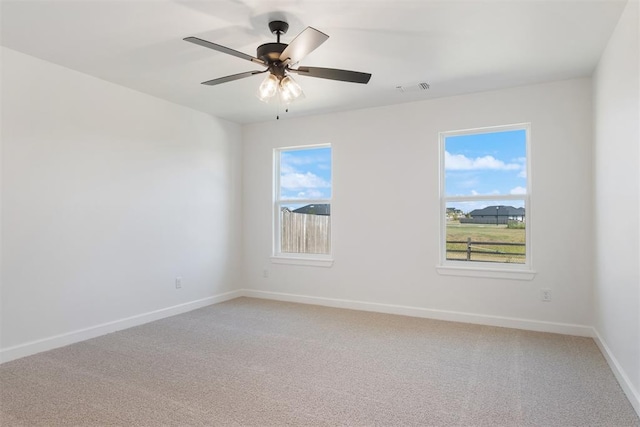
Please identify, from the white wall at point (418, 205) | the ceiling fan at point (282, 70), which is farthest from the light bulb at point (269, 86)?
the white wall at point (418, 205)

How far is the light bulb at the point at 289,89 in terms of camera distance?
265cm

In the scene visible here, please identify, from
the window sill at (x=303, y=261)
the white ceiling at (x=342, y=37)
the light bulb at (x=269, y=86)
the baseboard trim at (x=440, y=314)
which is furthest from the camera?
the window sill at (x=303, y=261)

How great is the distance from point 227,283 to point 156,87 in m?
2.69

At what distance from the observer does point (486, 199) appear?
4055 millimetres

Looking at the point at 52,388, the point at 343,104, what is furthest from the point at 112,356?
the point at 343,104

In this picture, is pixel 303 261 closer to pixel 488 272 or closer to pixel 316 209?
pixel 316 209

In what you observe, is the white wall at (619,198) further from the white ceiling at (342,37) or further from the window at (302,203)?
the window at (302,203)

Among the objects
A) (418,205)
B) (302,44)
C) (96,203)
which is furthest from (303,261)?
(302,44)

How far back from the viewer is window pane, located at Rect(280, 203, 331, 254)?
197 inches

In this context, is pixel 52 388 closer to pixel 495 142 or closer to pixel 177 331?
pixel 177 331

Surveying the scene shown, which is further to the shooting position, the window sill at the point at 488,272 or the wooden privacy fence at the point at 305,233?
the wooden privacy fence at the point at 305,233

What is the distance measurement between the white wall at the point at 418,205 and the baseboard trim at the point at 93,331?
106cm

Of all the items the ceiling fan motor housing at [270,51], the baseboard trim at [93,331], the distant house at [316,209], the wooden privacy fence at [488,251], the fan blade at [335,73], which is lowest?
the baseboard trim at [93,331]

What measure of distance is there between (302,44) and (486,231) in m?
2.96
